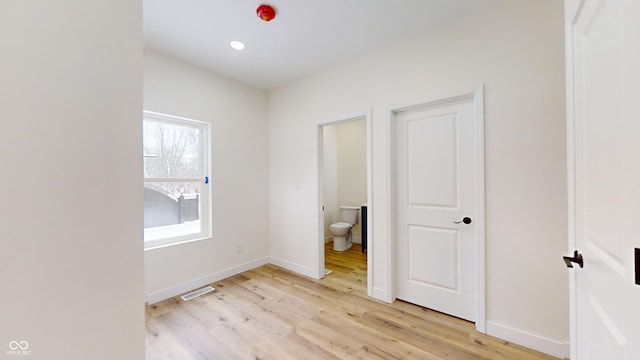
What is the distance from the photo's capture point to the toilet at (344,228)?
14.0 feet

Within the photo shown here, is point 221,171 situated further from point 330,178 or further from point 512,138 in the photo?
point 512,138

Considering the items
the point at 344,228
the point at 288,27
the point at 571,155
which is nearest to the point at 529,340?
the point at 571,155

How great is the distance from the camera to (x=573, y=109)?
107 cm

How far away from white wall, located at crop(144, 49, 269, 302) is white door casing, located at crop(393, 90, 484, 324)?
199cm

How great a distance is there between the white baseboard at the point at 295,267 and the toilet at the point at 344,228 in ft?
3.81

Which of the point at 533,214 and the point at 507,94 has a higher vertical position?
the point at 507,94

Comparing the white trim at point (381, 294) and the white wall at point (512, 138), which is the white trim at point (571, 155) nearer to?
the white wall at point (512, 138)

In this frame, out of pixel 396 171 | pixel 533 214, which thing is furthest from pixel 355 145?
pixel 533 214

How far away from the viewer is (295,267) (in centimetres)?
329

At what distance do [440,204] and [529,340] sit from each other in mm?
1149

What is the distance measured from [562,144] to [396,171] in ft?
4.01

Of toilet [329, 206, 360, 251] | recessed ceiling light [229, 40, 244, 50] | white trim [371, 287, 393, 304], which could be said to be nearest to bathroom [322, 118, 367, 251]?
toilet [329, 206, 360, 251]

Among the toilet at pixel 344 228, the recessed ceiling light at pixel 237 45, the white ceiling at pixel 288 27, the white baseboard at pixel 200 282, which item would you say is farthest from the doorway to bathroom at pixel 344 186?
the recessed ceiling light at pixel 237 45

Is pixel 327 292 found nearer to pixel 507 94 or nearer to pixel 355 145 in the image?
pixel 507 94
